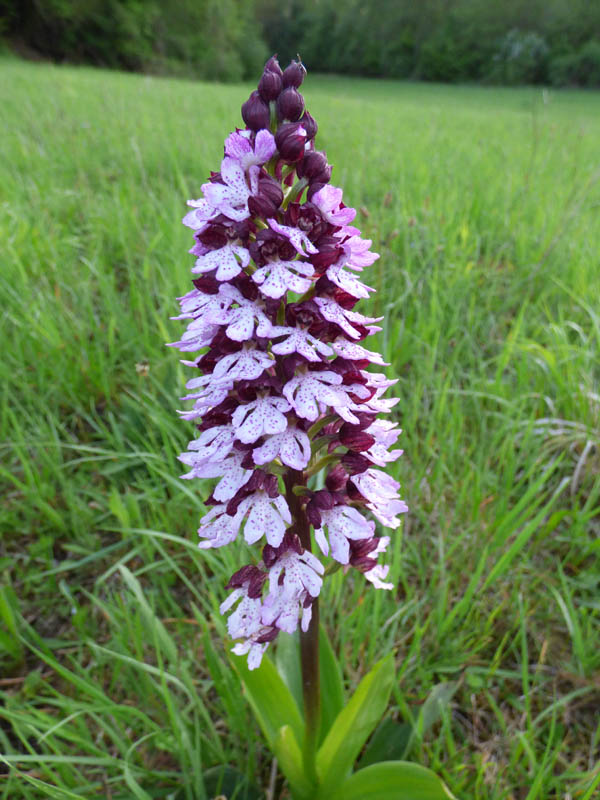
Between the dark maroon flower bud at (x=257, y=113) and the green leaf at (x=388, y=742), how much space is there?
1434 mm

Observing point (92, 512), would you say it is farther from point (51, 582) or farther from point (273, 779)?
point (273, 779)

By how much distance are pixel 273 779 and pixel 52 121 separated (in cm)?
624

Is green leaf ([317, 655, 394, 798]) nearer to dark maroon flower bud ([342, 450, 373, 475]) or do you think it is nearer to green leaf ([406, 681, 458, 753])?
green leaf ([406, 681, 458, 753])

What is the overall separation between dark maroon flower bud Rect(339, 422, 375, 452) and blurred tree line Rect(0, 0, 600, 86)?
26007 millimetres

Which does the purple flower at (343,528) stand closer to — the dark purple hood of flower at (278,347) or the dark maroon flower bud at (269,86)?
the dark purple hood of flower at (278,347)

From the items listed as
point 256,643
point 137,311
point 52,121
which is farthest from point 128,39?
point 256,643

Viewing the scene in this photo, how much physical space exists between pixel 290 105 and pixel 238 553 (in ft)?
4.08

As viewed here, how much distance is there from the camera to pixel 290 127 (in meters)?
0.94

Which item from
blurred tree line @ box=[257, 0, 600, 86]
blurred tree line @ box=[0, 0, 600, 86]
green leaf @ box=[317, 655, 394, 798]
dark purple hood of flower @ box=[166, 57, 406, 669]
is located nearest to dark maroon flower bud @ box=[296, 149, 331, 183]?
dark purple hood of flower @ box=[166, 57, 406, 669]

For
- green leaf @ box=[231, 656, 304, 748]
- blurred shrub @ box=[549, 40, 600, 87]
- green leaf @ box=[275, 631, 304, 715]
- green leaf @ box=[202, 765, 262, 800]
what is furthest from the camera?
blurred shrub @ box=[549, 40, 600, 87]

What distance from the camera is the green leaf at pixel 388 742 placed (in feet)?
4.67

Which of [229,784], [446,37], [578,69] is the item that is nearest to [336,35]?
[446,37]

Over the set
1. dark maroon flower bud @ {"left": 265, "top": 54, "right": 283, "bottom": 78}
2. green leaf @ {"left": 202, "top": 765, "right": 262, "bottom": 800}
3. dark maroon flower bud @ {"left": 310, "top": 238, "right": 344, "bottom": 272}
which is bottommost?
green leaf @ {"left": 202, "top": 765, "right": 262, "bottom": 800}

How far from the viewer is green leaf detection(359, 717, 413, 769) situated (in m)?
1.42
